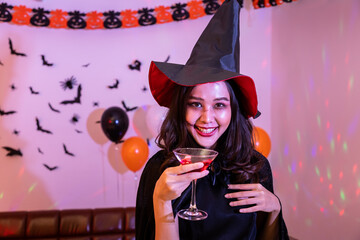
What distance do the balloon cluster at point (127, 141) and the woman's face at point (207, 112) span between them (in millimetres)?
2258

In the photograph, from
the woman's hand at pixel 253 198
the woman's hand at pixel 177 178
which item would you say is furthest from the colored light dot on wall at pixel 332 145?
the woman's hand at pixel 177 178

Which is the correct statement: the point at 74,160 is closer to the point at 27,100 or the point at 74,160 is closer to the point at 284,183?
the point at 27,100

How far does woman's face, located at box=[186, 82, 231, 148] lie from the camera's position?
1.51 meters

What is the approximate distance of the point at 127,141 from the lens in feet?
12.6

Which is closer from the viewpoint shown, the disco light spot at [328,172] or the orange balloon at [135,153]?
the disco light spot at [328,172]

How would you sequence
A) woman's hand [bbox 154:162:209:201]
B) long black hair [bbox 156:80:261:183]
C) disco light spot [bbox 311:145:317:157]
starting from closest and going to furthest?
woman's hand [bbox 154:162:209:201], long black hair [bbox 156:80:261:183], disco light spot [bbox 311:145:317:157]

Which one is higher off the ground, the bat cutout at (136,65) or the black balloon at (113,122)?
the bat cutout at (136,65)

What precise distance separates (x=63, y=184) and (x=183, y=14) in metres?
2.86

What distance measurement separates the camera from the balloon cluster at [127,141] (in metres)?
3.72

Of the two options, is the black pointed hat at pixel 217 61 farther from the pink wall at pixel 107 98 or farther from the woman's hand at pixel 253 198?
the pink wall at pixel 107 98

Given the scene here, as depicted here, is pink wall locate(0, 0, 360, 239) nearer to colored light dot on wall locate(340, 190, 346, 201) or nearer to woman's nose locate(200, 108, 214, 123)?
colored light dot on wall locate(340, 190, 346, 201)

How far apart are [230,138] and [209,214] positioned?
437 millimetres

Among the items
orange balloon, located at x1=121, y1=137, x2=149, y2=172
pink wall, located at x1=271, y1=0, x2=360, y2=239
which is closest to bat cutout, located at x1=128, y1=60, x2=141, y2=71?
orange balloon, located at x1=121, y1=137, x2=149, y2=172

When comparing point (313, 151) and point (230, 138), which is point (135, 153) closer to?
point (313, 151)
